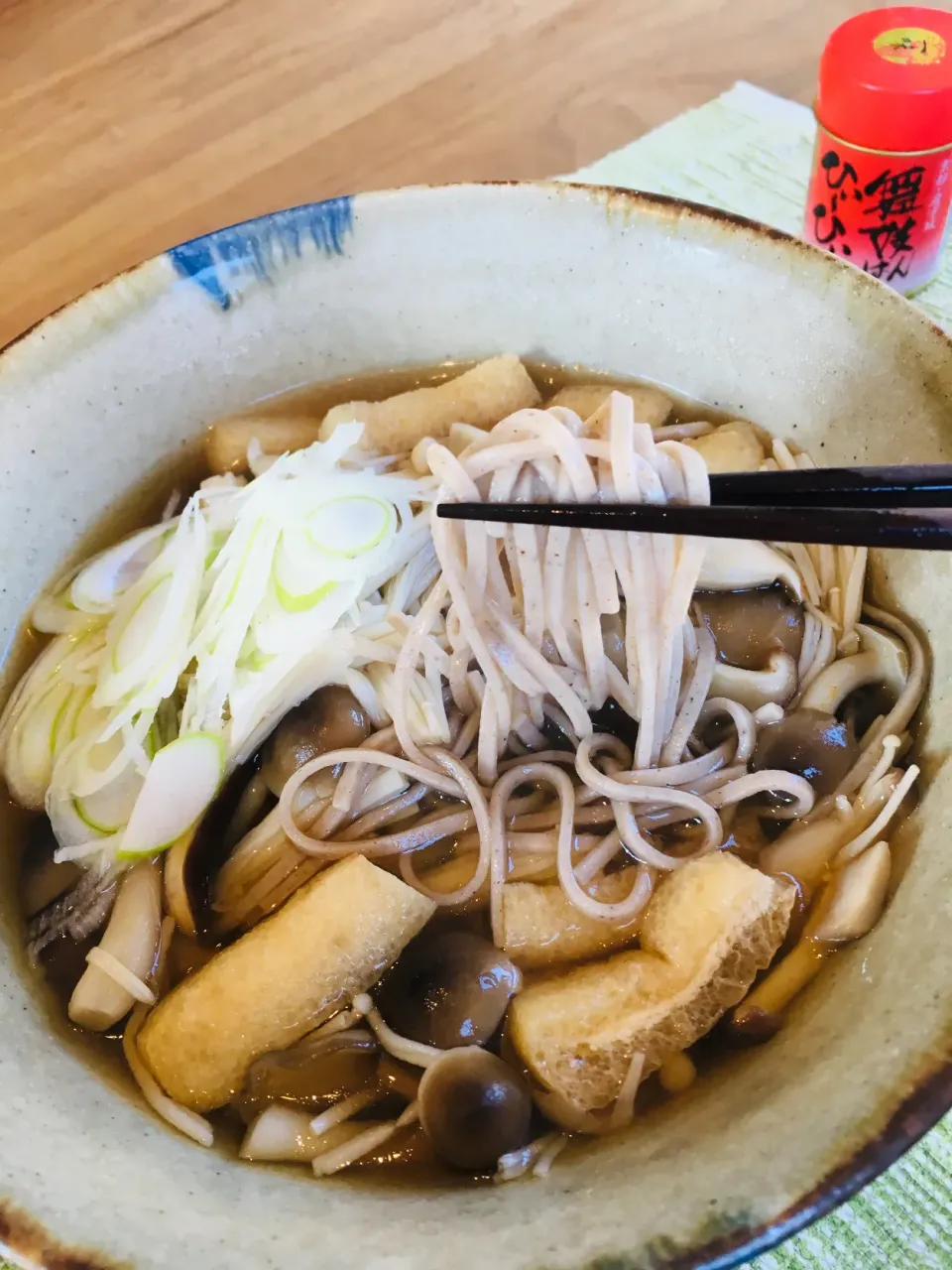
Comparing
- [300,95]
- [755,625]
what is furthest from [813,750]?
[300,95]

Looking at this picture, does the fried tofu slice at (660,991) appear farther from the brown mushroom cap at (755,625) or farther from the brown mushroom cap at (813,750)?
the brown mushroom cap at (755,625)

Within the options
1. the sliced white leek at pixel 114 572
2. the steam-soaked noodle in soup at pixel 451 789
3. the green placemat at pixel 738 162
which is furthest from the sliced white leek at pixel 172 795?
the green placemat at pixel 738 162

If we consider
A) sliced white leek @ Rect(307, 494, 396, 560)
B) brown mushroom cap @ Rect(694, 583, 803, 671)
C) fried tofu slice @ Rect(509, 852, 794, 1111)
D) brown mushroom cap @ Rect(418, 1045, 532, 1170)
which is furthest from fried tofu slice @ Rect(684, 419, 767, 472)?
brown mushroom cap @ Rect(418, 1045, 532, 1170)

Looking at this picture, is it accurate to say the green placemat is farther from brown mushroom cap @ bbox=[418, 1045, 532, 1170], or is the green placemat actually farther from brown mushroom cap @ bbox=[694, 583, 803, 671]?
brown mushroom cap @ bbox=[418, 1045, 532, 1170]

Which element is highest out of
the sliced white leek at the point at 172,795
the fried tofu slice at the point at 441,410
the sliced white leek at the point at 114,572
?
the sliced white leek at the point at 114,572

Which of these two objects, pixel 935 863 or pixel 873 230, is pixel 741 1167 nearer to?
pixel 935 863

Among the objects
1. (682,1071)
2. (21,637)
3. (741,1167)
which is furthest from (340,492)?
(741,1167)
